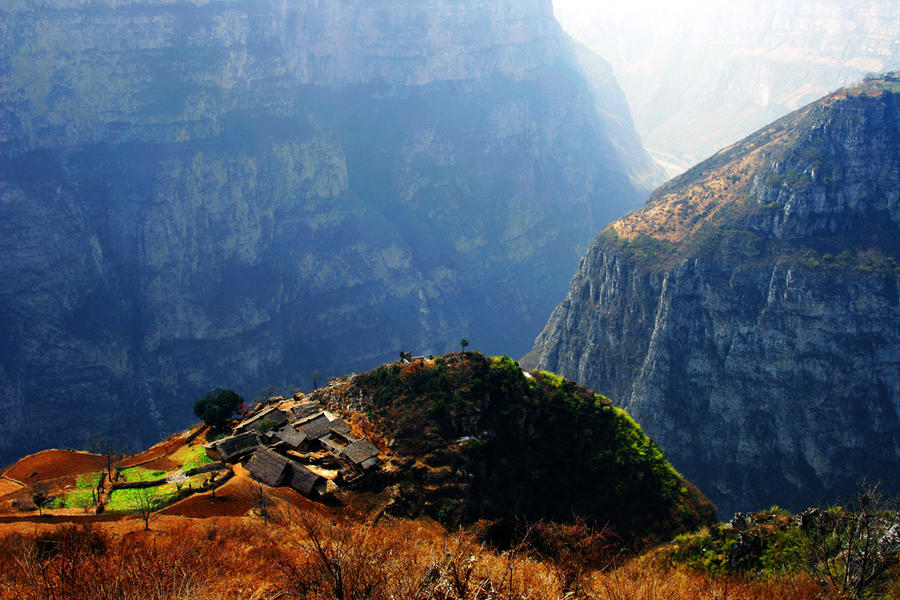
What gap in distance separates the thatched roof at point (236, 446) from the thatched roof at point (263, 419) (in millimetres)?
3266

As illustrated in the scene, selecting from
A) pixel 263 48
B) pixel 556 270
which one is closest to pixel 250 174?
pixel 263 48

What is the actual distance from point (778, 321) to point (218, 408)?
73335 millimetres

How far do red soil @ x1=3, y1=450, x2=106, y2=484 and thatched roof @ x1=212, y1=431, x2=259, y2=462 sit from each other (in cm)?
951

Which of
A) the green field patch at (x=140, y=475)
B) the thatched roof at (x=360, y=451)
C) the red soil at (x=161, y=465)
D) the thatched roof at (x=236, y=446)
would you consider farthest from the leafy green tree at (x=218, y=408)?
the thatched roof at (x=360, y=451)

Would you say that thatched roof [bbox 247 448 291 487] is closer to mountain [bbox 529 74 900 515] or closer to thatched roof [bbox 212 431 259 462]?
thatched roof [bbox 212 431 259 462]

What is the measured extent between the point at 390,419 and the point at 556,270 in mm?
151240

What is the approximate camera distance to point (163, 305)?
137m

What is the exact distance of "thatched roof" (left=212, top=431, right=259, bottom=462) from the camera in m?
43.2

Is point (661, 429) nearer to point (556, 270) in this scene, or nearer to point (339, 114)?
point (556, 270)

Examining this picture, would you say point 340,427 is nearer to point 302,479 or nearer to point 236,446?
point 236,446

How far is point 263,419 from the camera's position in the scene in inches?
1929

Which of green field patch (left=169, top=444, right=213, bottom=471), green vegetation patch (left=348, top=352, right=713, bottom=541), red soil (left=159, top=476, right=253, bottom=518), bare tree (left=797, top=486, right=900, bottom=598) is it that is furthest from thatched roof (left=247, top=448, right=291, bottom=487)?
bare tree (left=797, top=486, right=900, bottom=598)

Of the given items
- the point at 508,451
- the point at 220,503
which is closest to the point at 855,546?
the point at 508,451

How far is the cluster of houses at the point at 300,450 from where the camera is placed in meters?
38.8
